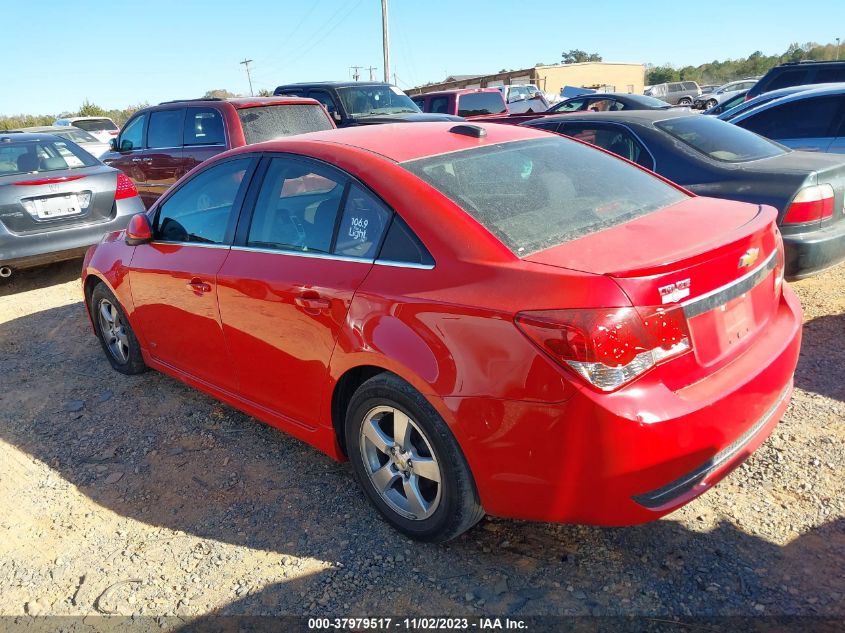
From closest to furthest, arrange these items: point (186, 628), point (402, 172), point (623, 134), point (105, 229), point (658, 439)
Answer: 1. point (658, 439)
2. point (186, 628)
3. point (402, 172)
4. point (623, 134)
5. point (105, 229)

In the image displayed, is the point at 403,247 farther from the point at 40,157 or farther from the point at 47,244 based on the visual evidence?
the point at 40,157

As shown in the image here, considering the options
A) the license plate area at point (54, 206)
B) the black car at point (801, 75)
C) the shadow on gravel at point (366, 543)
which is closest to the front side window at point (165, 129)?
the license plate area at point (54, 206)

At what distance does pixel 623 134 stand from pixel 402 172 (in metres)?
3.47

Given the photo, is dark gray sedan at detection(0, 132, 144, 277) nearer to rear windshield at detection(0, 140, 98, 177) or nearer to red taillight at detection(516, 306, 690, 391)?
rear windshield at detection(0, 140, 98, 177)

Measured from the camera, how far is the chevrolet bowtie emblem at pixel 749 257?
8.09ft

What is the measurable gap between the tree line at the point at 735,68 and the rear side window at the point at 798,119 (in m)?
55.3

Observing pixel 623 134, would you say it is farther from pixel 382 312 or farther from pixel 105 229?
pixel 105 229


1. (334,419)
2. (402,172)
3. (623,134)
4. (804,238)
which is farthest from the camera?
(623,134)

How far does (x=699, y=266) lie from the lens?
2275mm

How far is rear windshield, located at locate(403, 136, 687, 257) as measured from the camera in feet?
8.48

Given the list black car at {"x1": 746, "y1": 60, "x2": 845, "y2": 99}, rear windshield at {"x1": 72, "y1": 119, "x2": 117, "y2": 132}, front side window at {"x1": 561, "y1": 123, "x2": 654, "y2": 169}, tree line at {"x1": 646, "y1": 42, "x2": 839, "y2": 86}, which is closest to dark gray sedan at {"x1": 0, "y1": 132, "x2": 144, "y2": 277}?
front side window at {"x1": 561, "y1": 123, "x2": 654, "y2": 169}

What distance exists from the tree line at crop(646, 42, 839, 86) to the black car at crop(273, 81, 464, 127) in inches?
2080

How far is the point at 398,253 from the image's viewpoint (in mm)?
2637

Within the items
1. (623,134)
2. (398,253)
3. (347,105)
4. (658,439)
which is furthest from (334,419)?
(347,105)
